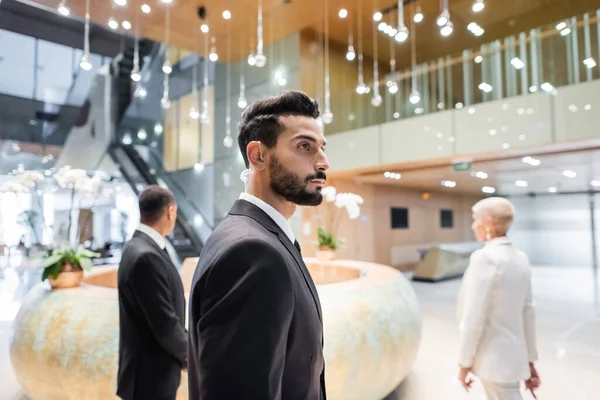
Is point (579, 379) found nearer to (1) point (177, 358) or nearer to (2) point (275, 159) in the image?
(1) point (177, 358)

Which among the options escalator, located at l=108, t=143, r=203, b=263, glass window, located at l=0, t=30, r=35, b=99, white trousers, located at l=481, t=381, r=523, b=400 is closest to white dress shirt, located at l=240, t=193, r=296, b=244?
white trousers, located at l=481, t=381, r=523, b=400

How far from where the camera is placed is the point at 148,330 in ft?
5.74

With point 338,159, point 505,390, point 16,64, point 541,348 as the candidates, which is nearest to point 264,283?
point 505,390

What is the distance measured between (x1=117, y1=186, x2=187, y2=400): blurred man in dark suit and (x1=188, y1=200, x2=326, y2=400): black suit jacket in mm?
932

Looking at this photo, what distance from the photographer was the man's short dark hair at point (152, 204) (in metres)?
1.97

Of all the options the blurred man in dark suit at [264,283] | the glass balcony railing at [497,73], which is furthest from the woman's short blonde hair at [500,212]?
the glass balcony railing at [497,73]

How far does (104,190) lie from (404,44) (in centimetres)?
776

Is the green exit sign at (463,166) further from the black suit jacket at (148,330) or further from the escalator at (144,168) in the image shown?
the black suit jacket at (148,330)

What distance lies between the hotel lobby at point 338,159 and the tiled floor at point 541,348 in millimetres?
38

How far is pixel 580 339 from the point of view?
482cm

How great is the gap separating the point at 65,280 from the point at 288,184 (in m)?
2.75

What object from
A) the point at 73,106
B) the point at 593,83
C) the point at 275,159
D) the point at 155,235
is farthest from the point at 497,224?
the point at 73,106

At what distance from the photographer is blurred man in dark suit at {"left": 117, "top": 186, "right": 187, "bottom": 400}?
65.9 inches

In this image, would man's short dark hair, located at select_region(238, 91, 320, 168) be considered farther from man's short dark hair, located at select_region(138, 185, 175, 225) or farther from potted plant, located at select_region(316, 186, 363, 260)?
potted plant, located at select_region(316, 186, 363, 260)
